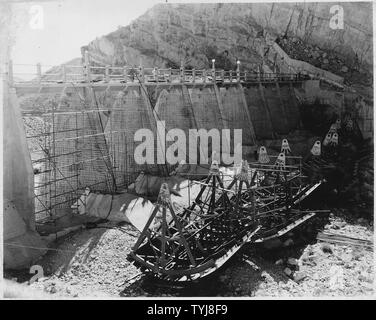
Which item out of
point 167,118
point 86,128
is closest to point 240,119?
point 167,118

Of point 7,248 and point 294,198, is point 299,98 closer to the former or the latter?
point 294,198

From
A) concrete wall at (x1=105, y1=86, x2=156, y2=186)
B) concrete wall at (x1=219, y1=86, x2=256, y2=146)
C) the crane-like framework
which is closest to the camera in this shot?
the crane-like framework

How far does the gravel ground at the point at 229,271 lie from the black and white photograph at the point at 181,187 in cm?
5

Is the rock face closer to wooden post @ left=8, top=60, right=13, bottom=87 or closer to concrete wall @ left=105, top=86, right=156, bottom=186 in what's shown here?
concrete wall @ left=105, top=86, right=156, bottom=186

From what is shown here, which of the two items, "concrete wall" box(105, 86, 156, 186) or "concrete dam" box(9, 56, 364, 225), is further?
"concrete wall" box(105, 86, 156, 186)

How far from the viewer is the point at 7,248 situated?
13.5 meters

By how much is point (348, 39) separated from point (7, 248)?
83.0ft

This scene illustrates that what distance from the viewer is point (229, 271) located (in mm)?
13969

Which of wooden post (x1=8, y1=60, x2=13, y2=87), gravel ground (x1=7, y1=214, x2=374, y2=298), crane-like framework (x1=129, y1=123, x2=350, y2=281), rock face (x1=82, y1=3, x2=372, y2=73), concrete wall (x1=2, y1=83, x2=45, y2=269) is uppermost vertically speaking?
rock face (x1=82, y1=3, x2=372, y2=73)

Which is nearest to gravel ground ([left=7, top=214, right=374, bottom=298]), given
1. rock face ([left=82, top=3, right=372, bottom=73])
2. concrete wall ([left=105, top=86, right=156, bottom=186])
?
concrete wall ([left=105, top=86, right=156, bottom=186])

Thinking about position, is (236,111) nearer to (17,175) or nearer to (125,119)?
(125,119)

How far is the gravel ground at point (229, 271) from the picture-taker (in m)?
12.9

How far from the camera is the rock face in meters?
30.8

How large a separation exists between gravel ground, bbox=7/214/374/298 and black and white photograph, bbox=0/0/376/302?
50 millimetres
